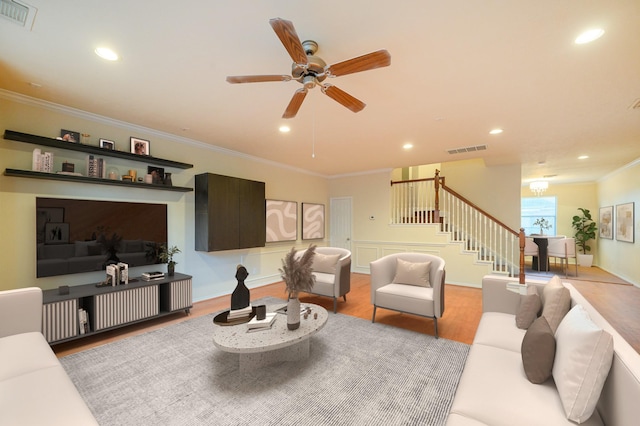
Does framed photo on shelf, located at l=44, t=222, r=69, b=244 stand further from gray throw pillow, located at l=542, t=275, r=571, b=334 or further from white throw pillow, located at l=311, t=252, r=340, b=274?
gray throw pillow, located at l=542, t=275, r=571, b=334

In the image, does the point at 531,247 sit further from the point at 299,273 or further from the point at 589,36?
the point at 299,273

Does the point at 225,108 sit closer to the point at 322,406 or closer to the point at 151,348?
the point at 151,348

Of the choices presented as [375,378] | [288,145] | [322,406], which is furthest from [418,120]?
[322,406]

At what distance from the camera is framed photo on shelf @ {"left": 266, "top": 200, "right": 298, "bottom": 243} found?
572 cm

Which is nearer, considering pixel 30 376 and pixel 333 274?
pixel 30 376

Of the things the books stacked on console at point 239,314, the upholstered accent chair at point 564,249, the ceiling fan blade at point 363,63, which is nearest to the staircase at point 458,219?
the upholstered accent chair at point 564,249

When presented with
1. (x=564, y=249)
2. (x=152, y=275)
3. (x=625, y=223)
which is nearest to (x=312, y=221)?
(x=152, y=275)

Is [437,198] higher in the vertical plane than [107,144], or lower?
lower

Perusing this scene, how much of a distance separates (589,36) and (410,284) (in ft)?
9.38

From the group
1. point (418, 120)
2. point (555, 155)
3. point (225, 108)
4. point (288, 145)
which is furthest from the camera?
point (555, 155)

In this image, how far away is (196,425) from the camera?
5.74 feet

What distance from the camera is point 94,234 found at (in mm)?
3270

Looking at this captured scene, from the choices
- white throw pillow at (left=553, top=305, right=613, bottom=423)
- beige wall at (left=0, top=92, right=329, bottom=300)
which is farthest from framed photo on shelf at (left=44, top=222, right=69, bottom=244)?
white throw pillow at (left=553, top=305, right=613, bottom=423)

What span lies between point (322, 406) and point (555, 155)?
19.9 ft
